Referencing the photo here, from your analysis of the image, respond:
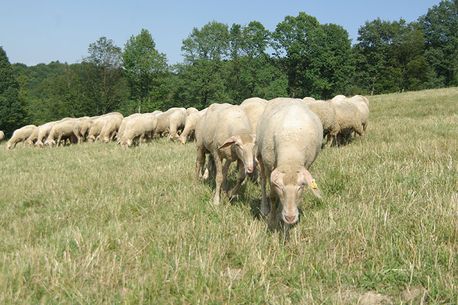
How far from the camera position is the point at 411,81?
216 ft

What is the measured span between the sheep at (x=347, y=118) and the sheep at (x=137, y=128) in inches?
355

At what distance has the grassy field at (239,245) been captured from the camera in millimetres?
3412

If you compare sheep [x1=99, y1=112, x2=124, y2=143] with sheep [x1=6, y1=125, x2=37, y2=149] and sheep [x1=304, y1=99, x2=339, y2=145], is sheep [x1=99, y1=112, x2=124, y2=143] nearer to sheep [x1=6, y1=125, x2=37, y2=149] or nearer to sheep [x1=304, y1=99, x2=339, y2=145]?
sheep [x1=6, y1=125, x2=37, y2=149]

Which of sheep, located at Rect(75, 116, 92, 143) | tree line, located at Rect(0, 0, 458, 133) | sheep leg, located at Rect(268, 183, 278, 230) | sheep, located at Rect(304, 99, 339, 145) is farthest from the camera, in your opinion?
tree line, located at Rect(0, 0, 458, 133)

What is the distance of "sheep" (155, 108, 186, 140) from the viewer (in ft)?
65.0

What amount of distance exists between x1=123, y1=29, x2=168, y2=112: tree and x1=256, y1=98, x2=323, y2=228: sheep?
5201cm

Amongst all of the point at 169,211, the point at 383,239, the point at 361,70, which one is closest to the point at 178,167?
the point at 169,211

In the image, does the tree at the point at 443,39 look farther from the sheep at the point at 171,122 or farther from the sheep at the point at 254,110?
the sheep at the point at 254,110

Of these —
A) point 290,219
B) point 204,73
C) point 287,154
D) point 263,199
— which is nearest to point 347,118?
point 263,199

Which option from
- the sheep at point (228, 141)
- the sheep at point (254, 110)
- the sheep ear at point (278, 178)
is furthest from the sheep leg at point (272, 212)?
the sheep at point (254, 110)

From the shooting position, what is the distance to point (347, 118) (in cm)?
1305

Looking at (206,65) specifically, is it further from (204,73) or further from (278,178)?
(278,178)

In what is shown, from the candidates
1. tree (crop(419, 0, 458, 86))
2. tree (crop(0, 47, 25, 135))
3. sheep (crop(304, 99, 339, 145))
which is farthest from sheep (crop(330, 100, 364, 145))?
tree (crop(419, 0, 458, 86))

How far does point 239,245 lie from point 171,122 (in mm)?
16045
